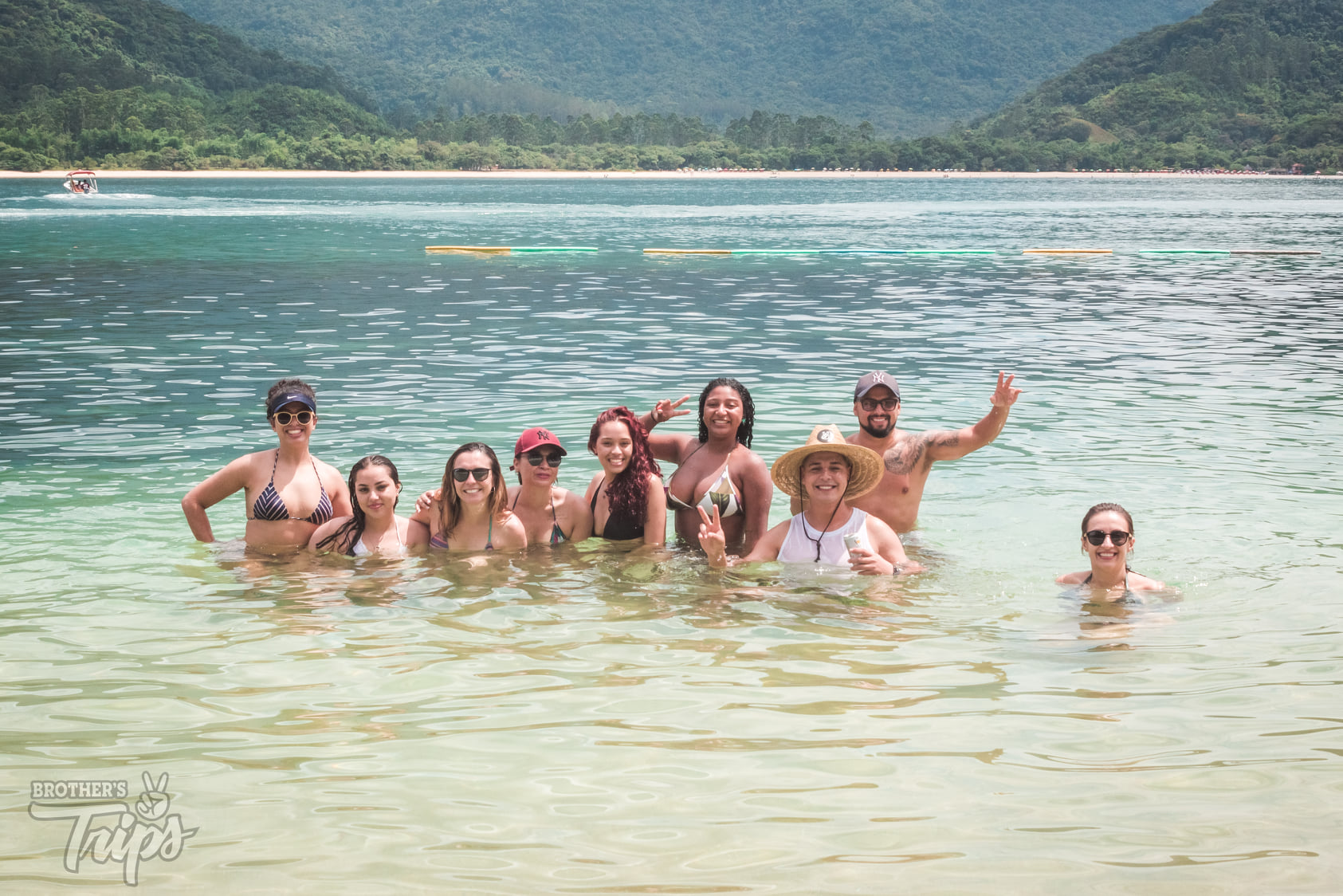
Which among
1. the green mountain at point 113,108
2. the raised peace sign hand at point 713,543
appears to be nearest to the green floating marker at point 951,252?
the raised peace sign hand at point 713,543

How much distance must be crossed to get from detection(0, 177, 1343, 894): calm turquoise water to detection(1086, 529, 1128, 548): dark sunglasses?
49 cm

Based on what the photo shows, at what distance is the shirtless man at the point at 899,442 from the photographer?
27.4 feet

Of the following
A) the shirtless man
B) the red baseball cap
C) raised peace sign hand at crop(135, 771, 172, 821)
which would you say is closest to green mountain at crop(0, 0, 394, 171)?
the red baseball cap

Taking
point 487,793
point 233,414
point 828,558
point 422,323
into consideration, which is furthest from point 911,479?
point 422,323

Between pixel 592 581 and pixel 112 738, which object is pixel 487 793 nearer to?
pixel 112 738

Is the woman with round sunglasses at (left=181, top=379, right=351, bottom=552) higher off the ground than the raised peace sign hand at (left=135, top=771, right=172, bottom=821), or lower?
higher

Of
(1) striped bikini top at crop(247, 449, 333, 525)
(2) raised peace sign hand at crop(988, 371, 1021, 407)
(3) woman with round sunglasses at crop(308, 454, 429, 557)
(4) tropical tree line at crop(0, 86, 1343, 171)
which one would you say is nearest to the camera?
(3) woman with round sunglasses at crop(308, 454, 429, 557)

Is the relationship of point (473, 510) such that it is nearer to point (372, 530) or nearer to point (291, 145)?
point (372, 530)

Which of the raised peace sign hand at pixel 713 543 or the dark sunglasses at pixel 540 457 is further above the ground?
the dark sunglasses at pixel 540 457

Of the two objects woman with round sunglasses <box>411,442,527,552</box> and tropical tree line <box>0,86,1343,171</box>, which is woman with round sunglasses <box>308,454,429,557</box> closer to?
woman with round sunglasses <box>411,442,527,552</box>

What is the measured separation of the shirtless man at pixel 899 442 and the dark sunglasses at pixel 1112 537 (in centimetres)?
127

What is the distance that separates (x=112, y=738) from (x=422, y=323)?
17112 mm

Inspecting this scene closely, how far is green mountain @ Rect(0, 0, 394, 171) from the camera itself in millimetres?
141750

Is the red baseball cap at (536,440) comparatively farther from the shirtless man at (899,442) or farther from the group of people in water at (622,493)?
the shirtless man at (899,442)
